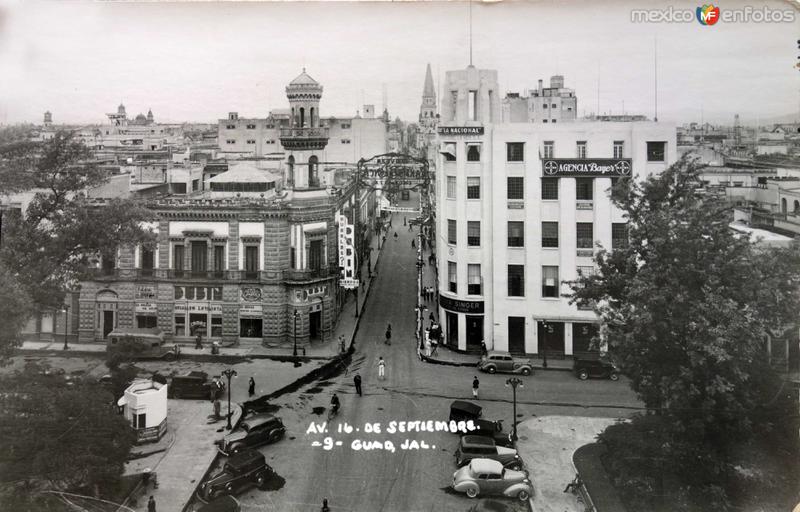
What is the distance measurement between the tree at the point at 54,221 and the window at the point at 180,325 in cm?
1100

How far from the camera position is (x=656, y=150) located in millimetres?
32031

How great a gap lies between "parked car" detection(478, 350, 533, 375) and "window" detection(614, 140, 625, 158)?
11.5 metres

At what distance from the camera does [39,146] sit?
21875 mm

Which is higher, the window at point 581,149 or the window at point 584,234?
the window at point 581,149

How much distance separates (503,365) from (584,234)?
8.05 m

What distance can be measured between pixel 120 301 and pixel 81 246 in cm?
1263

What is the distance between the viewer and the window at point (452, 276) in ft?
115

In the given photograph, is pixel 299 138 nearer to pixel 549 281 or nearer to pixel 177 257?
pixel 177 257

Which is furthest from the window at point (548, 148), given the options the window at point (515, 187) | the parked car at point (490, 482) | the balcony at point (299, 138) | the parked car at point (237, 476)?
the parked car at point (237, 476)

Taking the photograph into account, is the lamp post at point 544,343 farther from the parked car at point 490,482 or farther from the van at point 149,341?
the van at point 149,341

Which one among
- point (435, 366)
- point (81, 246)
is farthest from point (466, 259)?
point (81, 246)

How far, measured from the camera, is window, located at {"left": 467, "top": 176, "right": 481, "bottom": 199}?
1335 inches

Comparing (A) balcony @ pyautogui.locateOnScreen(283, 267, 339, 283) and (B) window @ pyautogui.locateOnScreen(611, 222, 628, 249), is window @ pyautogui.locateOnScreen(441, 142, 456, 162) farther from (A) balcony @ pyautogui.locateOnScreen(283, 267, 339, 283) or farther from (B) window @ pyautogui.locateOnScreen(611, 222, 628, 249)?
(A) balcony @ pyautogui.locateOnScreen(283, 267, 339, 283)

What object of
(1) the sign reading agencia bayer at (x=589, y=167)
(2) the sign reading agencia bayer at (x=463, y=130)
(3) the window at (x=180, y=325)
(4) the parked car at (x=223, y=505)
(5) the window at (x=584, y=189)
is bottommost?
(4) the parked car at (x=223, y=505)
